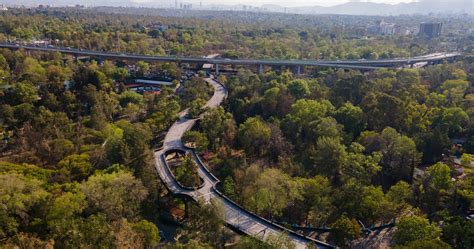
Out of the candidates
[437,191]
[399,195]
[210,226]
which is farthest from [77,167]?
[437,191]

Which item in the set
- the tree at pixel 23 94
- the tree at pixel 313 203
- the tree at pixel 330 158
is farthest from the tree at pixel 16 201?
the tree at pixel 23 94

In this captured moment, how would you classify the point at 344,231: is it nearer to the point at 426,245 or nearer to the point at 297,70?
the point at 426,245

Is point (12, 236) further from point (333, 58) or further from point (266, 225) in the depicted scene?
point (333, 58)

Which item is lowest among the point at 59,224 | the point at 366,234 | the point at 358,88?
the point at 366,234

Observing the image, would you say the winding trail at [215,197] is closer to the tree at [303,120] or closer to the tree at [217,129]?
the tree at [217,129]

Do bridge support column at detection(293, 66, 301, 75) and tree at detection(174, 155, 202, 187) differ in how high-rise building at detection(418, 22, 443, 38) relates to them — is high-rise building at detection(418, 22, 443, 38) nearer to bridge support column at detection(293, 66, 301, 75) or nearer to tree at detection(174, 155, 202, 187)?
bridge support column at detection(293, 66, 301, 75)

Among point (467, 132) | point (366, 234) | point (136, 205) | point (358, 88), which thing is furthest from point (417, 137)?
point (136, 205)

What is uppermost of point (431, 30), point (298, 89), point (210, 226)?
point (431, 30)
